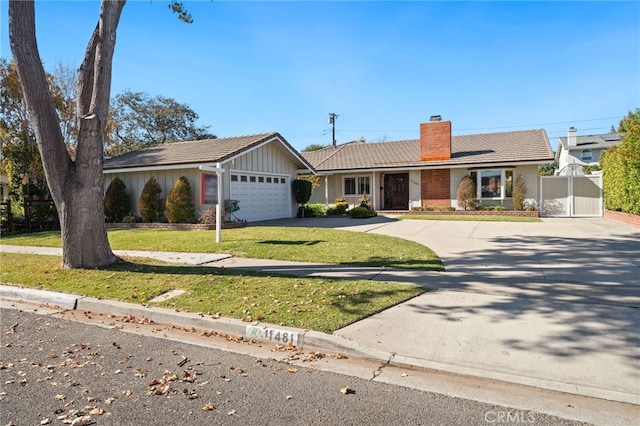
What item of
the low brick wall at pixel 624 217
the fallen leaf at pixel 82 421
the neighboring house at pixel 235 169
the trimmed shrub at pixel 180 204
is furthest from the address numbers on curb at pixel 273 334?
the low brick wall at pixel 624 217

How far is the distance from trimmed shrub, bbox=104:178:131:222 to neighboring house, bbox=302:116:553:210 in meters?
12.0

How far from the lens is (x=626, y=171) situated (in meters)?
14.7

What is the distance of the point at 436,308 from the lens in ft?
17.8

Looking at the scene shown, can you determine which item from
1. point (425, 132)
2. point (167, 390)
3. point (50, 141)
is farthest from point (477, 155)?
point (167, 390)

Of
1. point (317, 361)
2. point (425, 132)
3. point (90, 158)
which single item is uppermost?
point (425, 132)

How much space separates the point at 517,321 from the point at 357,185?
21637 millimetres

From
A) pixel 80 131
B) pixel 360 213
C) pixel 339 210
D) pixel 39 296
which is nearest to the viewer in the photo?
pixel 39 296

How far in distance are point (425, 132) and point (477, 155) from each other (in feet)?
11.0

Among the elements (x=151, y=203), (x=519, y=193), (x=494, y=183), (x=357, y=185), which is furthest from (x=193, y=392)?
(x=357, y=185)

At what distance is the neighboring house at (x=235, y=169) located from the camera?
16906 mm

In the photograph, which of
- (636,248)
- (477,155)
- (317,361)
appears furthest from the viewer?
(477,155)

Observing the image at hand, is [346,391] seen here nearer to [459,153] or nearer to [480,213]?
[480,213]

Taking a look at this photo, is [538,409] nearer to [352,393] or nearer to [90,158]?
[352,393]

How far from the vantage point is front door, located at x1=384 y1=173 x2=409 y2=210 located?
2520 centimetres
